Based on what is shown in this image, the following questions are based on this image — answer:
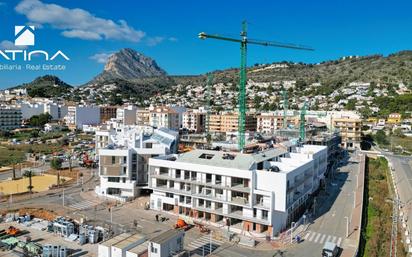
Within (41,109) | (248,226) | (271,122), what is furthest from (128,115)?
(248,226)

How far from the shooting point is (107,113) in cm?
12744

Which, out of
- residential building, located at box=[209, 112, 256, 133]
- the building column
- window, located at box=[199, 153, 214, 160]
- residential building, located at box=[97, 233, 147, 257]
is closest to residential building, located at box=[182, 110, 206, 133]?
residential building, located at box=[209, 112, 256, 133]

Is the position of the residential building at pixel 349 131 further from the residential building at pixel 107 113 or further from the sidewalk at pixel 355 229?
the residential building at pixel 107 113

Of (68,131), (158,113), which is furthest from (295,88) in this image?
(68,131)

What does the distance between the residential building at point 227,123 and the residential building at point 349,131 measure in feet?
78.9

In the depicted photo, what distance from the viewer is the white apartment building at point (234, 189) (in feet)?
90.5

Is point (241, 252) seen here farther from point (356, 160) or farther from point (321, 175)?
point (356, 160)

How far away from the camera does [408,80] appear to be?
146 meters

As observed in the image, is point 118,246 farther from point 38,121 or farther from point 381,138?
point 38,121

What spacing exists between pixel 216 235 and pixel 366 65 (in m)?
188

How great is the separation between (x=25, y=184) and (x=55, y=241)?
24.3 meters

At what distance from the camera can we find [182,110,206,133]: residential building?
101625mm

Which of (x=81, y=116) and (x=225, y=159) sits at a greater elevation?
(x=81, y=116)

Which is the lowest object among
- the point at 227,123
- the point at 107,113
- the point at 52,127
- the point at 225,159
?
the point at 52,127
